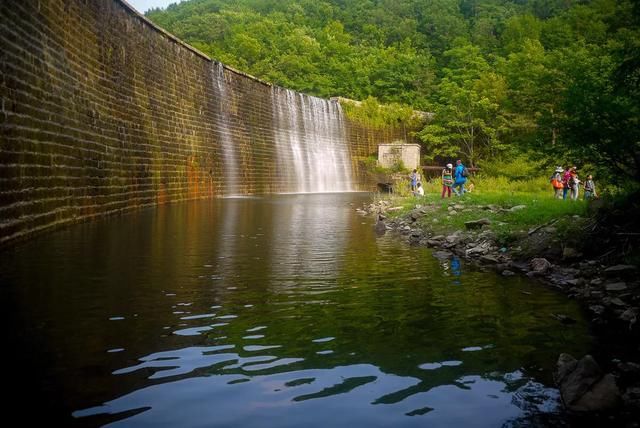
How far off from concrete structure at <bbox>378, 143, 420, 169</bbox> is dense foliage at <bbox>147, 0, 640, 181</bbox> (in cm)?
241

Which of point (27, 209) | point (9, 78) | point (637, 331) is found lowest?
point (637, 331)

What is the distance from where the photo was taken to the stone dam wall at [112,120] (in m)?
10.3

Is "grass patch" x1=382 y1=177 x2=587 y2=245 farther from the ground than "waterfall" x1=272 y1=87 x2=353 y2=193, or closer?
closer

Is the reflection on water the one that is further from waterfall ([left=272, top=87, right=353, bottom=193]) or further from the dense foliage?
waterfall ([left=272, top=87, right=353, bottom=193])

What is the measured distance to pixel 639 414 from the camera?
9.98ft

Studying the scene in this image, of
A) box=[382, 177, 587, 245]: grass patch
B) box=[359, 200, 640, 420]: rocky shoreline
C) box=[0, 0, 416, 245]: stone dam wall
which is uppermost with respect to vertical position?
box=[0, 0, 416, 245]: stone dam wall

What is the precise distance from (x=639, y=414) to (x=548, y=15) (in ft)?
261

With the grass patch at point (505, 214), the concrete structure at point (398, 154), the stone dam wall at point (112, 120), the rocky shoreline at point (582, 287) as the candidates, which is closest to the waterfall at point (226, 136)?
the stone dam wall at point (112, 120)

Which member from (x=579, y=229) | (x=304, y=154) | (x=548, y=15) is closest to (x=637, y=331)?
(x=579, y=229)

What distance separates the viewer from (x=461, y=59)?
6147 centimetres

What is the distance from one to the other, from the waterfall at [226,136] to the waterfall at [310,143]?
5.96 metres

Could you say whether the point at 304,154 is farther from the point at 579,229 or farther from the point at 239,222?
the point at 579,229

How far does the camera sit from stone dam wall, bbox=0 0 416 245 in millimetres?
10344

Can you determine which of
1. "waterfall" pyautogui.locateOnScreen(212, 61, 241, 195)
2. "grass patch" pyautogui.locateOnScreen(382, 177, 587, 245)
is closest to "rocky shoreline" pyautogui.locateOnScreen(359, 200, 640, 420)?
"grass patch" pyautogui.locateOnScreen(382, 177, 587, 245)
